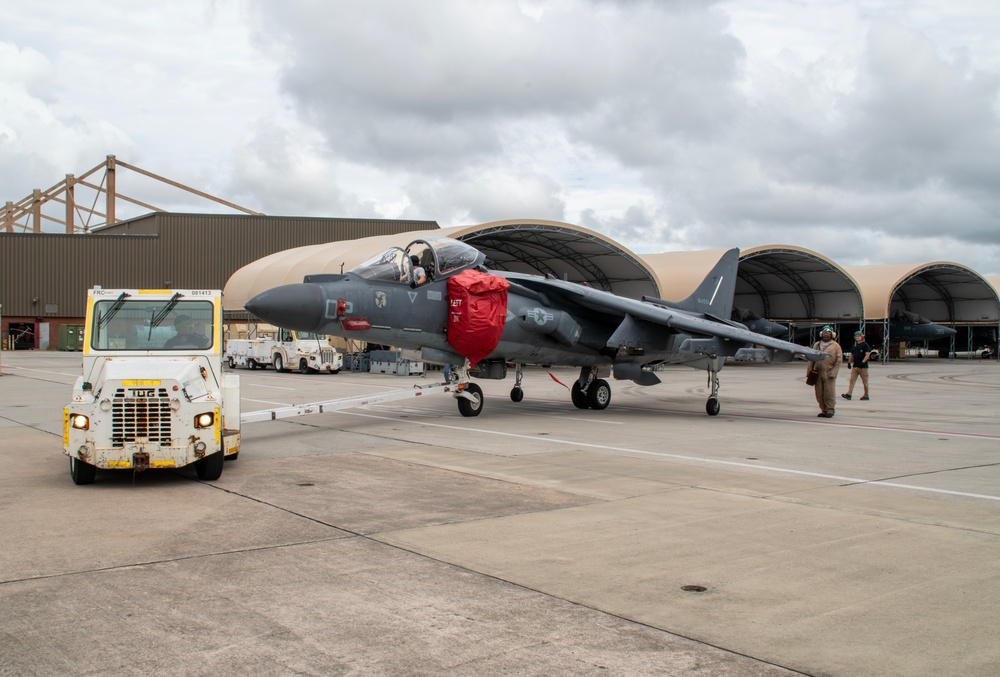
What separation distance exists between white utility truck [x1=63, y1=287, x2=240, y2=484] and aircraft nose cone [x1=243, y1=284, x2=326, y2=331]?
9.81 ft

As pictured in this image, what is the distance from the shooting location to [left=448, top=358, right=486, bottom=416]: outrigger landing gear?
54.5 feet

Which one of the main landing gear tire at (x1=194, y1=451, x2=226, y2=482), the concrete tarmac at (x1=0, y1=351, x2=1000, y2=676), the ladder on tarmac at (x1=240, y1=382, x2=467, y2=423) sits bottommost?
the concrete tarmac at (x1=0, y1=351, x2=1000, y2=676)

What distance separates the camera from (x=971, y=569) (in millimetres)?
5855

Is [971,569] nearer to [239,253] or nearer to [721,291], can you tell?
[721,291]

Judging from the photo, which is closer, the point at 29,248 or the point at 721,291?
the point at 721,291

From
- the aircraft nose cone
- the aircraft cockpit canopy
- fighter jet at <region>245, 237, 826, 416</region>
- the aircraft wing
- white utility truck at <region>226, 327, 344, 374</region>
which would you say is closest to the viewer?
the aircraft nose cone

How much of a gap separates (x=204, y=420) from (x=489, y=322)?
795cm

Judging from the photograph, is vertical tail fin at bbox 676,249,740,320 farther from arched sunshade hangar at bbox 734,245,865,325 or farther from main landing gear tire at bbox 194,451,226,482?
arched sunshade hangar at bbox 734,245,865,325

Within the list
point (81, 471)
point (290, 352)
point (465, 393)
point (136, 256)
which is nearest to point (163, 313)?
point (81, 471)

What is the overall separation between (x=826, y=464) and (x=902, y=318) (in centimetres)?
4704

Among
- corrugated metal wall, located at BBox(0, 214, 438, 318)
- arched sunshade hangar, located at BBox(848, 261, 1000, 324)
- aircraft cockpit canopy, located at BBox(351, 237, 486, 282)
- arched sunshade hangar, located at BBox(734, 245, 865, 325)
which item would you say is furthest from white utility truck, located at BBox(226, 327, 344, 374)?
arched sunshade hangar, located at BBox(848, 261, 1000, 324)

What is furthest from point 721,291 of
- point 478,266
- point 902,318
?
point 902,318

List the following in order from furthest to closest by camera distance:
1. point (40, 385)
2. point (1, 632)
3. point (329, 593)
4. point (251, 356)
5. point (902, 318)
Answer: point (902, 318) → point (251, 356) → point (40, 385) → point (329, 593) → point (1, 632)

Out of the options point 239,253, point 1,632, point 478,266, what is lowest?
point 1,632
